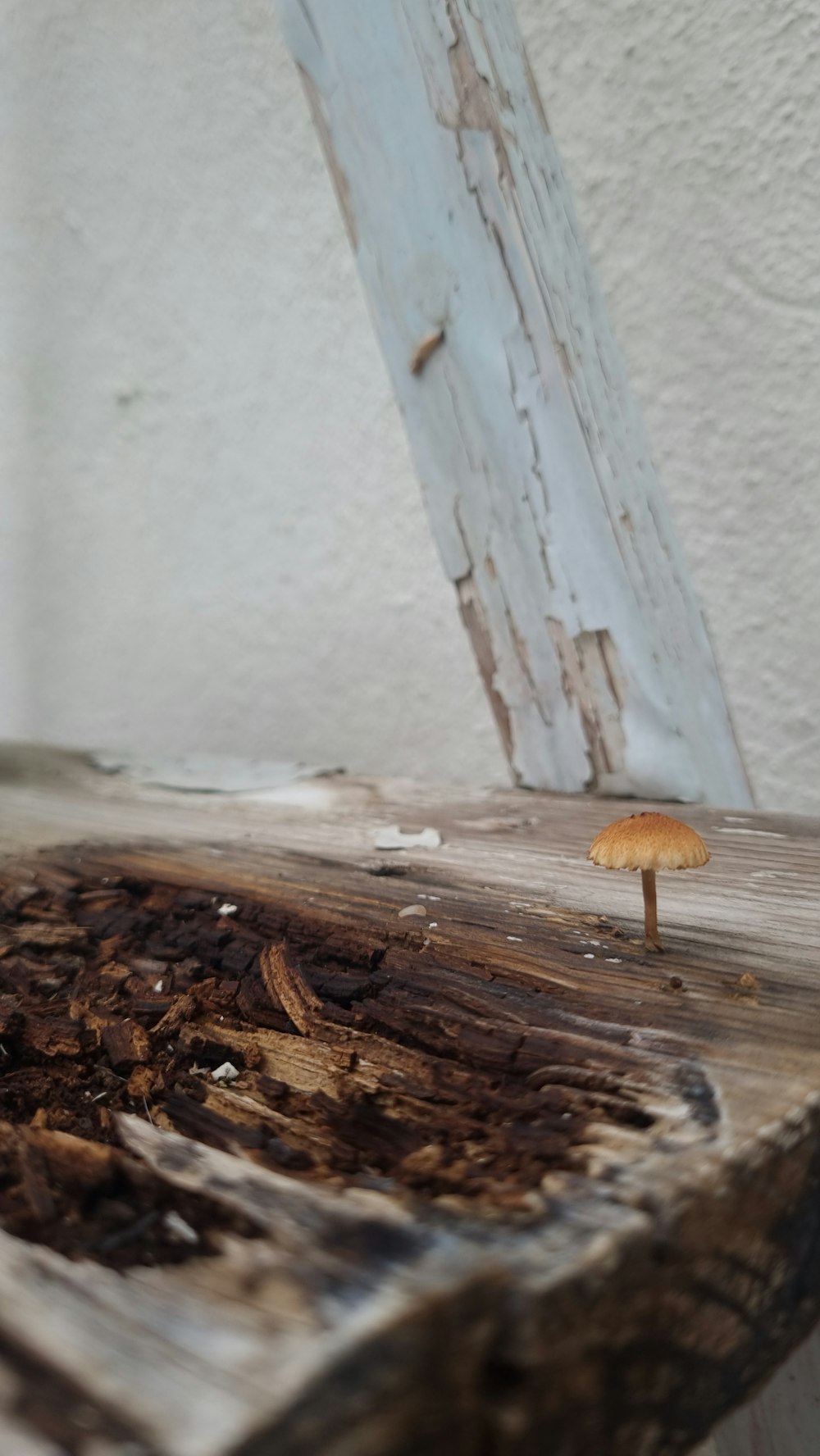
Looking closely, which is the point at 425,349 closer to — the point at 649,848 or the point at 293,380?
the point at 649,848

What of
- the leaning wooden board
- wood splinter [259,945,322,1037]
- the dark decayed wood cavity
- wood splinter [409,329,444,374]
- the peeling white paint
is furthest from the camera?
wood splinter [409,329,444,374]

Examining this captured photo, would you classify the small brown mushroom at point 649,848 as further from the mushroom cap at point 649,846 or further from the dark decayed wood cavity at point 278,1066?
the dark decayed wood cavity at point 278,1066

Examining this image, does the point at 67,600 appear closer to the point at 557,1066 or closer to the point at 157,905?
the point at 157,905

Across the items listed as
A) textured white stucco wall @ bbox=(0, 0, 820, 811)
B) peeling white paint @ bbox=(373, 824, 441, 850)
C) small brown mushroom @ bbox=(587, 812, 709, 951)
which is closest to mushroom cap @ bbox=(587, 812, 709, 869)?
small brown mushroom @ bbox=(587, 812, 709, 951)

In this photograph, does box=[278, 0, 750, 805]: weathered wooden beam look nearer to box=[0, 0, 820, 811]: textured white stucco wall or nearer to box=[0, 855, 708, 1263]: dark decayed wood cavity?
box=[0, 855, 708, 1263]: dark decayed wood cavity


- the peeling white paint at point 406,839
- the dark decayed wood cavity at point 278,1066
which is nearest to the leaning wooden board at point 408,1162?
the dark decayed wood cavity at point 278,1066

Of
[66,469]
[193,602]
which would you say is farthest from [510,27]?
[66,469]

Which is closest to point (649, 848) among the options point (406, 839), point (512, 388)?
point (406, 839)
